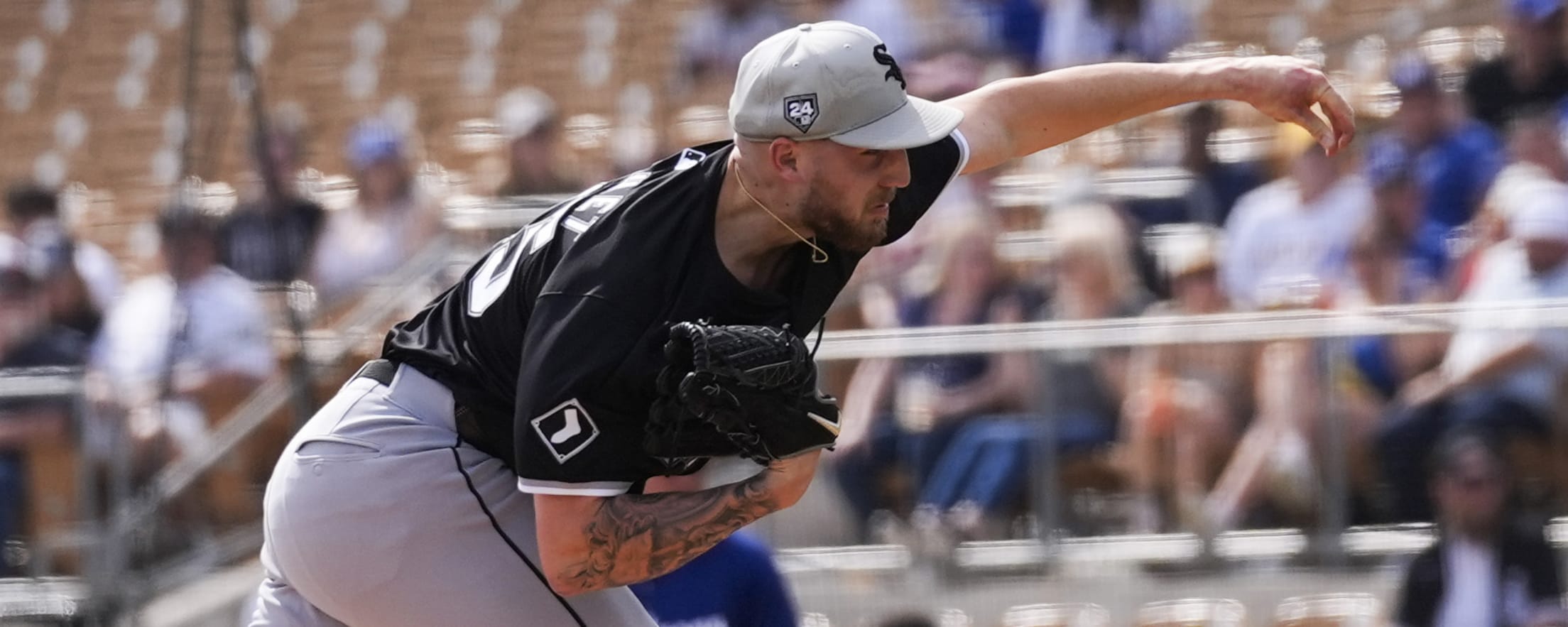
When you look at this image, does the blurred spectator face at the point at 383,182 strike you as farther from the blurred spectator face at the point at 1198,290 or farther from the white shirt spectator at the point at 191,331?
the blurred spectator face at the point at 1198,290

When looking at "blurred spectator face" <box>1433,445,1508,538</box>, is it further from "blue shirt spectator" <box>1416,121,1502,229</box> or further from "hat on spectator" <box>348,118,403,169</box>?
"hat on spectator" <box>348,118,403,169</box>

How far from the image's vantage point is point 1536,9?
21.0 feet

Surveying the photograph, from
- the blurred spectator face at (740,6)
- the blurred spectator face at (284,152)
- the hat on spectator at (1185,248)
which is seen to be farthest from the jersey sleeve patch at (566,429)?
the blurred spectator face at (740,6)

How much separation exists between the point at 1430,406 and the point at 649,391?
132 inches

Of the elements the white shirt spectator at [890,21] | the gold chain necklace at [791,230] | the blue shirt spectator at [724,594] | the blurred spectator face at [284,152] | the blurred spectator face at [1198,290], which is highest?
the white shirt spectator at [890,21]

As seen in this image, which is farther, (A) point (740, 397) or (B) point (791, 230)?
(B) point (791, 230)

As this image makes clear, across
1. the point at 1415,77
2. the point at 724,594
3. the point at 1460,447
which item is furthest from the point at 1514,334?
the point at 724,594

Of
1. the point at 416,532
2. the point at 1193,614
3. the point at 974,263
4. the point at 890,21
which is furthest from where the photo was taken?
the point at 890,21

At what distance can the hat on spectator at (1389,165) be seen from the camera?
6211 mm

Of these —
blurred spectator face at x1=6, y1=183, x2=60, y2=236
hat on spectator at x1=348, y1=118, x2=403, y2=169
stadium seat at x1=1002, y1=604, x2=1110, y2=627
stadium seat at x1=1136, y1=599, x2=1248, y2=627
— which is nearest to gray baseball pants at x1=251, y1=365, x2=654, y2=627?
stadium seat at x1=1002, y1=604, x2=1110, y2=627

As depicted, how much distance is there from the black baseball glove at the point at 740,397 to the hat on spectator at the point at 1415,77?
4.15 metres

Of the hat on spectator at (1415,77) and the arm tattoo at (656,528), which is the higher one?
the hat on spectator at (1415,77)

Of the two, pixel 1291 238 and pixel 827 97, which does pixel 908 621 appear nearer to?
pixel 1291 238

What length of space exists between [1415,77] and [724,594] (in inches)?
131
